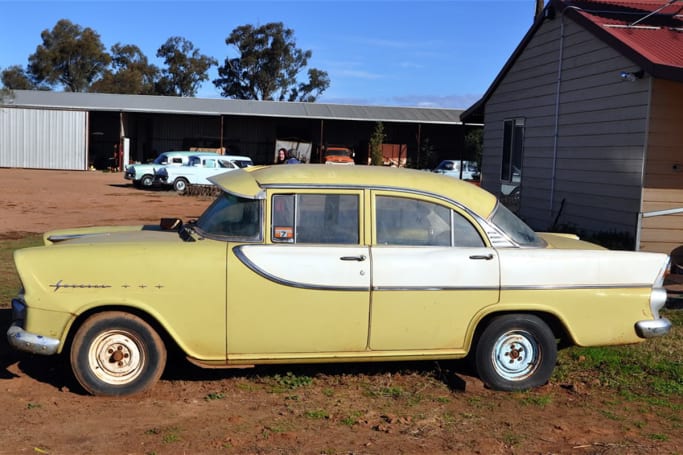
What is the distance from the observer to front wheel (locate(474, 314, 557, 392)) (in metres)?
5.07

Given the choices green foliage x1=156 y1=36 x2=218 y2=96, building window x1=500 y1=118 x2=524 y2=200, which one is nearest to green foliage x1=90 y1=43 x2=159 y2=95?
green foliage x1=156 y1=36 x2=218 y2=96

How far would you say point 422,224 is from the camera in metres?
5.09

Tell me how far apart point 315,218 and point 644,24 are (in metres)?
8.92

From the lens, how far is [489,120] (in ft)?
51.8

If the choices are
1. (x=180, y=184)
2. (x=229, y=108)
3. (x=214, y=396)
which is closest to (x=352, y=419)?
(x=214, y=396)

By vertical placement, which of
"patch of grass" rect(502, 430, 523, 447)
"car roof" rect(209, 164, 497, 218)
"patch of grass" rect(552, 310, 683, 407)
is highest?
"car roof" rect(209, 164, 497, 218)

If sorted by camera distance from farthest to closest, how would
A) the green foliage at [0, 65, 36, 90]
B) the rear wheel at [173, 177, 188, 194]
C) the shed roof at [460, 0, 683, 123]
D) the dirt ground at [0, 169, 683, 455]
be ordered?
the green foliage at [0, 65, 36, 90] < the rear wheel at [173, 177, 188, 194] < the shed roof at [460, 0, 683, 123] < the dirt ground at [0, 169, 683, 455]

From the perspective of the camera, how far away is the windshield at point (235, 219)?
4.94m

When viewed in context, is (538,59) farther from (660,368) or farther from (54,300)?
(54,300)

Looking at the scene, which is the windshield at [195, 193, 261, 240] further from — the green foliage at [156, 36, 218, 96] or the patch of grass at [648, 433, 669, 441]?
the green foliage at [156, 36, 218, 96]

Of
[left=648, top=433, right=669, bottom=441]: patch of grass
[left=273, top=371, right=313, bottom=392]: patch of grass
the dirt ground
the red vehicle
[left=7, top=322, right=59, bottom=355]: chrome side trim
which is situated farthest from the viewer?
the red vehicle

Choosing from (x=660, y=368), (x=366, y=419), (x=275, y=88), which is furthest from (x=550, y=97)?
(x=275, y=88)

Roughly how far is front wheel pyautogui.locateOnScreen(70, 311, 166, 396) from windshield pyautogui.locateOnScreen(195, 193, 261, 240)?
839 mm

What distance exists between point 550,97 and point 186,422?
34.7ft
